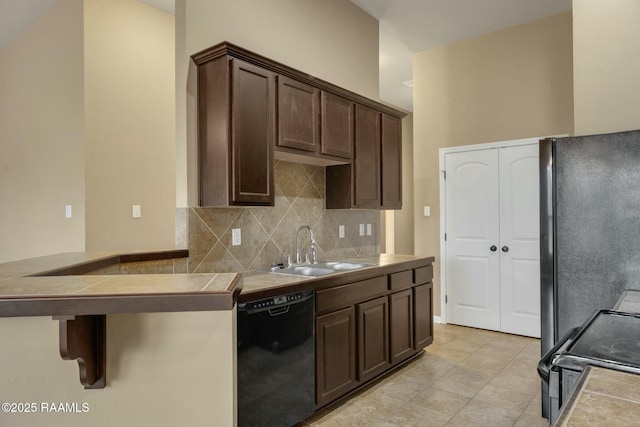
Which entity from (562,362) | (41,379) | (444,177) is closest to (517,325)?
(444,177)

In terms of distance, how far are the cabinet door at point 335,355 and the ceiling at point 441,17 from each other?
307cm

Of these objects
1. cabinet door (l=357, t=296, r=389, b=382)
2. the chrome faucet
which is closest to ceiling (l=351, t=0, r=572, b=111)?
the chrome faucet

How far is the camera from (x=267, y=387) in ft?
7.20

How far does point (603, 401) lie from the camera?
2.62 feet

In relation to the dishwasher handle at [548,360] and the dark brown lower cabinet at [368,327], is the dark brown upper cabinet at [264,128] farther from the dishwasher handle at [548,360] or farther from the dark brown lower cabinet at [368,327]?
the dishwasher handle at [548,360]

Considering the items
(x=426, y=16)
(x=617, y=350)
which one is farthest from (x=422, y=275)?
(x=426, y=16)

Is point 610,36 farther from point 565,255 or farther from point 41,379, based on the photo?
point 41,379

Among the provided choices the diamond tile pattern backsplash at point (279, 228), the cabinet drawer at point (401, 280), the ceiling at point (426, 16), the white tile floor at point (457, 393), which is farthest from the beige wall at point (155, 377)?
the ceiling at point (426, 16)

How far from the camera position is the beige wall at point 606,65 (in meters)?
2.21

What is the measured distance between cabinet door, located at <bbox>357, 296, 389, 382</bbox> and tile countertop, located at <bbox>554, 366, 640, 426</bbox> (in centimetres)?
203

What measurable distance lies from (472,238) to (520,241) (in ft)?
1.70

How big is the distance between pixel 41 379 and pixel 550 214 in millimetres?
2319

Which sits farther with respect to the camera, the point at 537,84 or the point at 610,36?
the point at 537,84

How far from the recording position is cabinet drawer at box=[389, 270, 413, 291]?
3.25m
